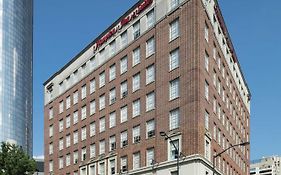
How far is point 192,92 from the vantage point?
2062 inches

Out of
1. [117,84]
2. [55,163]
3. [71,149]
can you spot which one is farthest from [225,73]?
[55,163]

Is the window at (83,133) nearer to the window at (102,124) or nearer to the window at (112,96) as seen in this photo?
the window at (102,124)

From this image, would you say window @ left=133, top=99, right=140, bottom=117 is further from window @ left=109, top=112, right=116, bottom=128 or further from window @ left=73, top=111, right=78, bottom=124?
window @ left=73, top=111, right=78, bottom=124

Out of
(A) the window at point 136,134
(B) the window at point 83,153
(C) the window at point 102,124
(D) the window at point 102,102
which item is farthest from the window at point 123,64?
(B) the window at point 83,153

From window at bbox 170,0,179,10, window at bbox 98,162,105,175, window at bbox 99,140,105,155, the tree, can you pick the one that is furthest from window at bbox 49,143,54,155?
window at bbox 170,0,179,10

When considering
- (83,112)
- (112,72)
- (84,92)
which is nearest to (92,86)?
(84,92)

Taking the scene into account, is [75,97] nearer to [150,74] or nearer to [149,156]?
[150,74]

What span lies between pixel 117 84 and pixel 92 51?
35.7 ft

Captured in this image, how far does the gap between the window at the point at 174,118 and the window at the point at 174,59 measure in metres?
4.78

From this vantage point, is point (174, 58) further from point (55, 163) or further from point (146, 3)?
point (55, 163)

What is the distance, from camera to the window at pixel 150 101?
195 feet

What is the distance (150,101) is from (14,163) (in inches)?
667

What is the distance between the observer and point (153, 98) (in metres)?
59.4

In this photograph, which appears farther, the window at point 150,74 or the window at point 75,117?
the window at point 75,117
